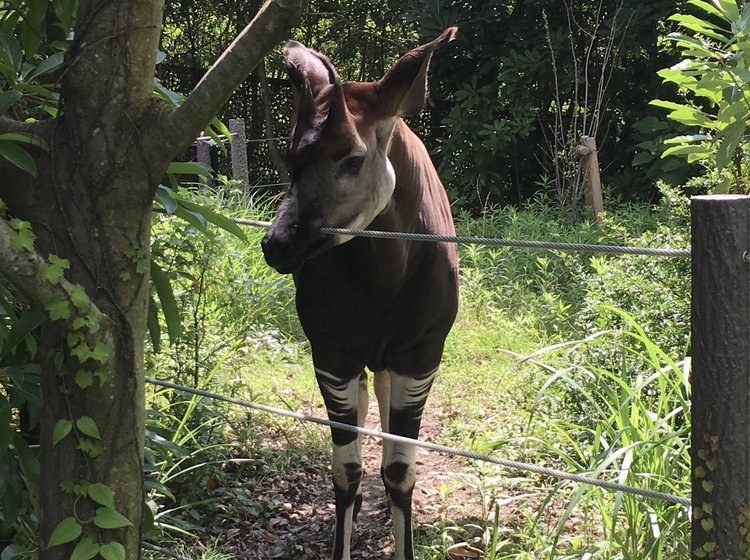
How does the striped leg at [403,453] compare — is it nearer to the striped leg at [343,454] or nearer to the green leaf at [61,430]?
the striped leg at [343,454]

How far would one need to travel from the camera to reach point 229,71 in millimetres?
1452

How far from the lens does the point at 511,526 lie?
9.45 ft

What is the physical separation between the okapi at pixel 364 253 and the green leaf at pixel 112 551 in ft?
2.50

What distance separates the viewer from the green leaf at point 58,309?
144cm

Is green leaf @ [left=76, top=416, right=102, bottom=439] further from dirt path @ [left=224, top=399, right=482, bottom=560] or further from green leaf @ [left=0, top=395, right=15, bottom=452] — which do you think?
dirt path @ [left=224, top=399, right=482, bottom=560]

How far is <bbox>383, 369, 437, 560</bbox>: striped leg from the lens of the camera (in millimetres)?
2705

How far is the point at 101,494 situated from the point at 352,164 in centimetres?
104

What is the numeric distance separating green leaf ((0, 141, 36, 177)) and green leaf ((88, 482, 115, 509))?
62 centimetres

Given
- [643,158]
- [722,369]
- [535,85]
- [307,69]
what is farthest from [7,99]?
[535,85]

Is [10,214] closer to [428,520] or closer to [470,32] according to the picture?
[428,520]

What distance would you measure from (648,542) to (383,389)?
4.48 ft

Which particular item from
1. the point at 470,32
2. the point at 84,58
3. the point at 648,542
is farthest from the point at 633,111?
the point at 84,58

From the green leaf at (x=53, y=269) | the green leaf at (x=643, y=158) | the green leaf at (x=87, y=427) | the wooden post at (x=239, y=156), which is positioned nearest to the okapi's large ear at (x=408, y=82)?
the green leaf at (x=53, y=269)

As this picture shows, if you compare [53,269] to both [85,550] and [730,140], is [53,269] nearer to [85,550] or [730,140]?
[85,550]
